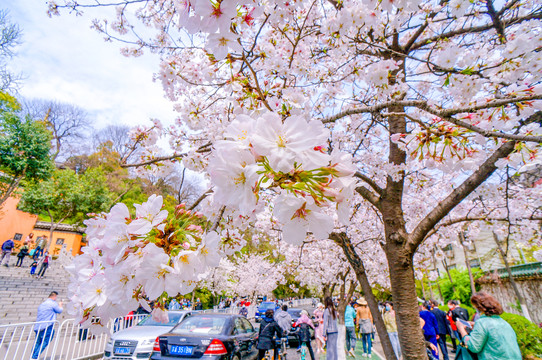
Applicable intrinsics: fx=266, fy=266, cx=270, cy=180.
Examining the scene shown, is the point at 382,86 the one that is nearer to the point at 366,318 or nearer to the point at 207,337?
the point at 207,337

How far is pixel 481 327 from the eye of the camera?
9.32ft

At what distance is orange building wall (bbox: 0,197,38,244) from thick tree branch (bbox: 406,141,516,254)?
2804 centimetres

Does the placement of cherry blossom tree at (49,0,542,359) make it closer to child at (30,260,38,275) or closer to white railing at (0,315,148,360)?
white railing at (0,315,148,360)

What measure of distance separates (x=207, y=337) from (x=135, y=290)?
4.69m

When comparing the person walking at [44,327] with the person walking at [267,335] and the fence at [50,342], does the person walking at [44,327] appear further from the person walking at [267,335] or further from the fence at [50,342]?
the person walking at [267,335]

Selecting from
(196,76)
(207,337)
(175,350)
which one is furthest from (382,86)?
(175,350)

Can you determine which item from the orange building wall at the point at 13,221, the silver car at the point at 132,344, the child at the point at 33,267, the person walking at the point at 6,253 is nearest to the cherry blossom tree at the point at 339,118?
the silver car at the point at 132,344

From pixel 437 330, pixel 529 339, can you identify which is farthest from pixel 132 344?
Answer: pixel 529 339

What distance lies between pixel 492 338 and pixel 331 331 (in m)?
4.68

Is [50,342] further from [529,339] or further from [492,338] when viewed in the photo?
[529,339]

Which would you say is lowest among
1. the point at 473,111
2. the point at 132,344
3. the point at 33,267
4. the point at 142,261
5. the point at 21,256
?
the point at 132,344

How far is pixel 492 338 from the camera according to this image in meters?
2.74

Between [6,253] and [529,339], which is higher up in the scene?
[6,253]

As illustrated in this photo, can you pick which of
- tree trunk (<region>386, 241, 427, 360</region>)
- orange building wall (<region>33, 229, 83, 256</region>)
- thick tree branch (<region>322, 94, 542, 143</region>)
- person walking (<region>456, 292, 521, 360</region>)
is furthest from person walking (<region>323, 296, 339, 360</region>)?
orange building wall (<region>33, 229, 83, 256</region>)
